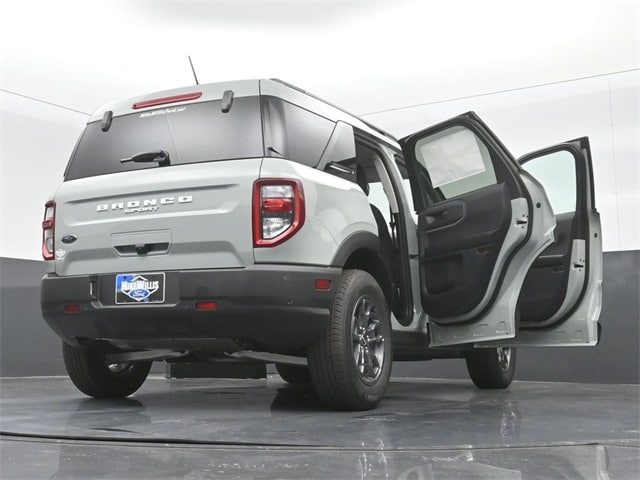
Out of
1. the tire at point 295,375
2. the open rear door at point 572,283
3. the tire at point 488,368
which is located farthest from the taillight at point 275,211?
the tire at point 295,375

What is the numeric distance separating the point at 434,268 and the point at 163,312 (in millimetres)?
2016

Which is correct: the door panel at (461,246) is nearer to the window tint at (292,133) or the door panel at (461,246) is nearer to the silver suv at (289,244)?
the silver suv at (289,244)

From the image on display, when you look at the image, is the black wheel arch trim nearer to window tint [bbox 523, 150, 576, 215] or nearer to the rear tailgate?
the rear tailgate

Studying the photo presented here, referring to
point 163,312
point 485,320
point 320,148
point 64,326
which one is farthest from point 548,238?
point 64,326

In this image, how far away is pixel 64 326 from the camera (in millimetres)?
4496

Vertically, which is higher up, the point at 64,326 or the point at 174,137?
the point at 174,137

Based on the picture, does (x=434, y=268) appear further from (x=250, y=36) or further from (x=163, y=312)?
(x=250, y=36)

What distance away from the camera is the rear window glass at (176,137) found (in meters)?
4.33

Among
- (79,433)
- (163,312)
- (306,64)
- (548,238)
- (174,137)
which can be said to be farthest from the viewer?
(306,64)

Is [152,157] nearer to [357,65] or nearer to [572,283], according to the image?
[572,283]

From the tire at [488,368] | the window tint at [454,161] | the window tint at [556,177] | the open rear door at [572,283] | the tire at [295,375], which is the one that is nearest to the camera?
the window tint at [454,161]

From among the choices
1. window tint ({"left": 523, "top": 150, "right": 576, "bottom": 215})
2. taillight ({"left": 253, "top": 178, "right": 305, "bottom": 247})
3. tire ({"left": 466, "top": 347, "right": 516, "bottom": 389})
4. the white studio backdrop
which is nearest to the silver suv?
taillight ({"left": 253, "top": 178, "right": 305, "bottom": 247})

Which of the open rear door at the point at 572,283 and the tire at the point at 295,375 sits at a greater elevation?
the open rear door at the point at 572,283

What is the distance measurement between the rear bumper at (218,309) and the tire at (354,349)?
0.09 metres
